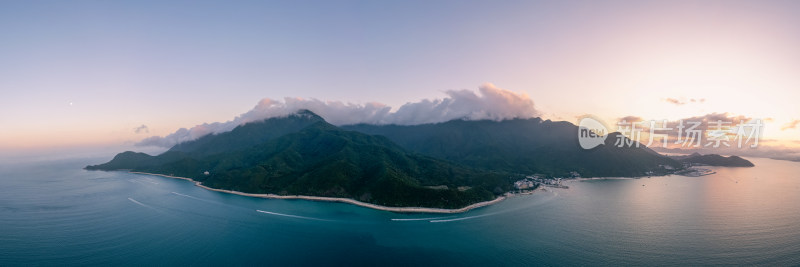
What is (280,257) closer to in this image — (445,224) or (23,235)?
(445,224)

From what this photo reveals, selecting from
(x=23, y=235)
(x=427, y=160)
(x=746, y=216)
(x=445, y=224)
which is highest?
(x=427, y=160)

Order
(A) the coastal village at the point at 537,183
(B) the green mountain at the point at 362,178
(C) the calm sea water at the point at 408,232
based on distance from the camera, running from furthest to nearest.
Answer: (A) the coastal village at the point at 537,183, (B) the green mountain at the point at 362,178, (C) the calm sea water at the point at 408,232

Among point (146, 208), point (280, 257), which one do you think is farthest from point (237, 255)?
point (146, 208)

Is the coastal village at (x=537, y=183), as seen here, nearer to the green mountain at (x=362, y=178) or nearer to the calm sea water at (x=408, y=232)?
the green mountain at (x=362, y=178)

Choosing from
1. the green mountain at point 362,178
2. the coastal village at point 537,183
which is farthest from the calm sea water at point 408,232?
the coastal village at point 537,183

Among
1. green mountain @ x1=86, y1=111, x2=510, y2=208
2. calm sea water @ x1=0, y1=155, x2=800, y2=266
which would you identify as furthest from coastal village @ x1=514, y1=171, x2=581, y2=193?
calm sea water @ x1=0, y1=155, x2=800, y2=266

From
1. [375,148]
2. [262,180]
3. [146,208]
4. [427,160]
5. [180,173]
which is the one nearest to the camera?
[146,208]

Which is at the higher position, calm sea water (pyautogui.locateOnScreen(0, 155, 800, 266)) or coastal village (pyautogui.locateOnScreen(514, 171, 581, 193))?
coastal village (pyautogui.locateOnScreen(514, 171, 581, 193))

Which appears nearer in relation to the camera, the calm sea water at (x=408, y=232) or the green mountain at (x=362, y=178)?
the calm sea water at (x=408, y=232)

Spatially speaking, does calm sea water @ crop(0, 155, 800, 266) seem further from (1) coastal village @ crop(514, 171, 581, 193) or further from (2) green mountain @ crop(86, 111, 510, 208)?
(1) coastal village @ crop(514, 171, 581, 193)
